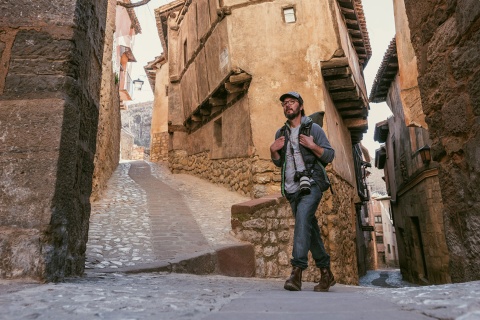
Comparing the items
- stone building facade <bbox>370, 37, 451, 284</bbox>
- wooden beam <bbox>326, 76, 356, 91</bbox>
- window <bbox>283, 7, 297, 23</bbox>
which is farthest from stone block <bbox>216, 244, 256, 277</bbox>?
window <bbox>283, 7, 297, 23</bbox>

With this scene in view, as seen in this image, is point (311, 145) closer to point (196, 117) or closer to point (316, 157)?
point (316, 157)

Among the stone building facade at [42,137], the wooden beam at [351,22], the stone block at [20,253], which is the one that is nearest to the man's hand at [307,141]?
the stone building facade at [42,137]

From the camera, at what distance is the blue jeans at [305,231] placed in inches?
102

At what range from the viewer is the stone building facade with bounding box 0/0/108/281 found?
1.83 m

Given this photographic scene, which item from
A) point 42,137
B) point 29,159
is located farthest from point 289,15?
point 29,159

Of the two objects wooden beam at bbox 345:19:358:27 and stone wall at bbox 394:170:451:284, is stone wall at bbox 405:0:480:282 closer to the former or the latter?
stone wall at bbox 394:170:451:284

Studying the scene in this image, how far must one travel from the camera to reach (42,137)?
6.51 ft

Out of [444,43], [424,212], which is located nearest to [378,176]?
[424,212]

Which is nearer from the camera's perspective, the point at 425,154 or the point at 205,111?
the point at 425,154

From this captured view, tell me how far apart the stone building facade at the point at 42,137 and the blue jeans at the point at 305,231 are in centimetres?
168

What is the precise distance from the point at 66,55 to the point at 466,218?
3.04m

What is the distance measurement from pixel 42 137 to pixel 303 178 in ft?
6.39

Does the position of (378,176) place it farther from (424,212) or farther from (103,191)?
(103,191)

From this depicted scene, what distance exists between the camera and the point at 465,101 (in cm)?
236
